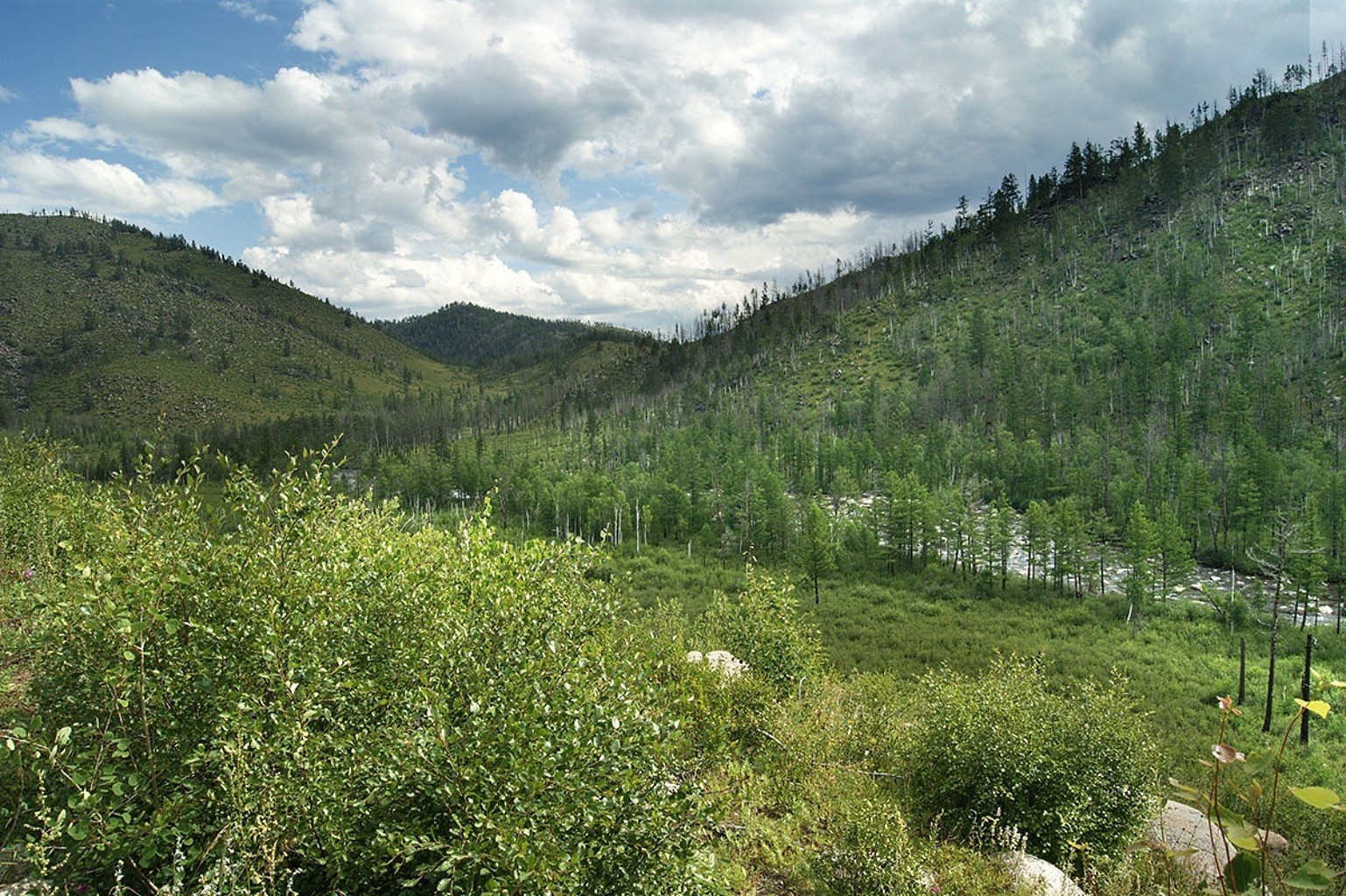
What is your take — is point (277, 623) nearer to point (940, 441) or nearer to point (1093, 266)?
point (940, 441)

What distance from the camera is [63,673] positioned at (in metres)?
9.82

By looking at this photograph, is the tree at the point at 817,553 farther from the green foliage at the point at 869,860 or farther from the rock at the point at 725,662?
the green foliage at the point at 869,860

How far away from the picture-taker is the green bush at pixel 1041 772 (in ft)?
65.1

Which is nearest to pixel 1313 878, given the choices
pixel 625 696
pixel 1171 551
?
pixel 625 696

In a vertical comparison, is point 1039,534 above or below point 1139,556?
above

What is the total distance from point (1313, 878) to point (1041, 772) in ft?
67.1

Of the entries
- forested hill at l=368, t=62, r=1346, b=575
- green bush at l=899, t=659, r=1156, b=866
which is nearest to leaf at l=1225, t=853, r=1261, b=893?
green bush at l=899, t=659, r=1156, b=866

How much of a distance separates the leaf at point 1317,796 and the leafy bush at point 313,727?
23.2 ft

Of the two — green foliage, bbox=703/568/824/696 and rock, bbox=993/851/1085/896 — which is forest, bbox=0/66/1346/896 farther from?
rock, bbox=993/851/1085/896

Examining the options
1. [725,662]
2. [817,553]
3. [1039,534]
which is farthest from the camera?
[1039,534]

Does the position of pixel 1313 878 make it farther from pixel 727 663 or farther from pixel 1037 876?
pixel 727 663

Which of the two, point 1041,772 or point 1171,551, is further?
point 1171,551

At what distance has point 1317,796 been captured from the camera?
262cm

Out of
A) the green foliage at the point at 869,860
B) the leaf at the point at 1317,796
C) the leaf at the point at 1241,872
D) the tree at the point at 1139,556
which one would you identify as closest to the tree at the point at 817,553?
the tree at the point at 1139,556
